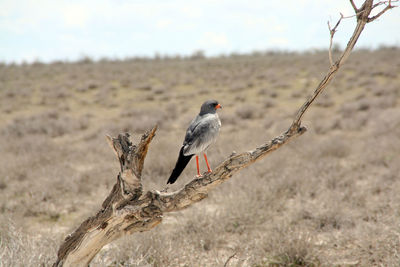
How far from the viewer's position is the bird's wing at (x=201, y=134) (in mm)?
2566

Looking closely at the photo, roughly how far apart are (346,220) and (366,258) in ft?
2.84

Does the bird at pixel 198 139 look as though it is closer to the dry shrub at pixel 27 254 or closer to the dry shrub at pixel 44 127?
the dry shrub at pixel 27 254

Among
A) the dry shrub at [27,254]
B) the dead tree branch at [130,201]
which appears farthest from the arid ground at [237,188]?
the dead tree branch at [130,201]

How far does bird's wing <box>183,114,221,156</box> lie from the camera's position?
2.57 m

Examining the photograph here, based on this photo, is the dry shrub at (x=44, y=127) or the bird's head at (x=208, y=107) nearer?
the bird's head at (x=208, y=107)

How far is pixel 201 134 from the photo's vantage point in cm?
261

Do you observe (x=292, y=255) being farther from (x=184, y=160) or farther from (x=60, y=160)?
(x=60, y=160)

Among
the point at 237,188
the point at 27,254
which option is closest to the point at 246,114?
the point at 237,188

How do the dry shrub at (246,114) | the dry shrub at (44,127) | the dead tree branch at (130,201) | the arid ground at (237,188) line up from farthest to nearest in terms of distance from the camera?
the dry shrub at (246,114)
the dry shrub at (44,127)
the arid ground at (237,188)
the dead tree branch at (130,201)

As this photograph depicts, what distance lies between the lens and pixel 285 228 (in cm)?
405

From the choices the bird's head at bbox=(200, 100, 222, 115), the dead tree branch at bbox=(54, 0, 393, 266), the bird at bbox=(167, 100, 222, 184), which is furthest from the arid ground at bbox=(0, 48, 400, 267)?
the bird's head at bbox=(200, 100, 222, 115)

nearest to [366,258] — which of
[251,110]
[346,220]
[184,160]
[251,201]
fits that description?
[346,220]

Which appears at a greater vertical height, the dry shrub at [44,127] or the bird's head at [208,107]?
the bird's head at [208,107]

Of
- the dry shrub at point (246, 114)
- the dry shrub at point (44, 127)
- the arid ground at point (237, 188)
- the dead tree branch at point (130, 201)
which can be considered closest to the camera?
the dead tree branch at point (130, 201)
